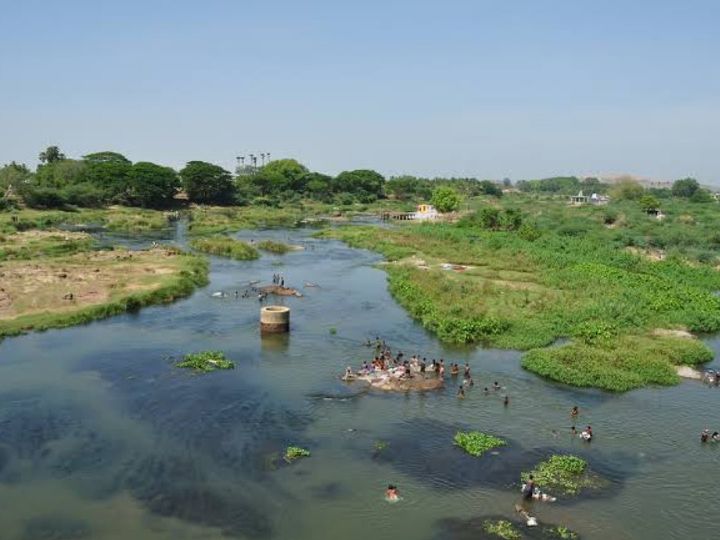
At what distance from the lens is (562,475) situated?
28.1 meters

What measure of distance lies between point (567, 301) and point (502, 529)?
36626 millimetres

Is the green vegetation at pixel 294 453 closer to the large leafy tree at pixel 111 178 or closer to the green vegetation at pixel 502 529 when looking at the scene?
the green vegetation at pixel 502 529

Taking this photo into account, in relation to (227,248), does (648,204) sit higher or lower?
higher

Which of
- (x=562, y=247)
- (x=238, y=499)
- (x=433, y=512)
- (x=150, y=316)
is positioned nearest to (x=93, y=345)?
→ (x=150, y=316)

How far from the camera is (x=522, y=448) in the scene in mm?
30703

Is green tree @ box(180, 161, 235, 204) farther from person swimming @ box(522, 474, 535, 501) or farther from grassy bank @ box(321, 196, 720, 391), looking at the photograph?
person swimming @ box(522, 474, 535, 501)

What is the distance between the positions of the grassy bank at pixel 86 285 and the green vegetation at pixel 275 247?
54.2ft

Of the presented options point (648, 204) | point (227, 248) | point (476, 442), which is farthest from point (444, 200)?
point (476, 442)

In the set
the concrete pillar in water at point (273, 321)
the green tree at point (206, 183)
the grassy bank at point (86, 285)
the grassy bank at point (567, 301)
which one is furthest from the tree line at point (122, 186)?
the concrete pillar in water at point (273, 321)

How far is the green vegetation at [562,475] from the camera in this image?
27.1m

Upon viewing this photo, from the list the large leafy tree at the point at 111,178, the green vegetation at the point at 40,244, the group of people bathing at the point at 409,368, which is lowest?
the group of people bathing at the point at 409,368

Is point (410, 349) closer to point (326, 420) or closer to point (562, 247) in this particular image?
point (326, 420)

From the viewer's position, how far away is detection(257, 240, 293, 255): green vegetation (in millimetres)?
94769

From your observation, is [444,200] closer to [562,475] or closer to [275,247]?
[275,247]
